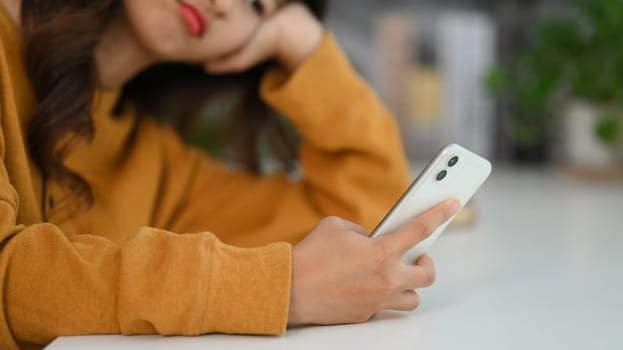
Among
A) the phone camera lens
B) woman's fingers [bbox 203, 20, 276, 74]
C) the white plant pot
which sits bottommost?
the white plant pot

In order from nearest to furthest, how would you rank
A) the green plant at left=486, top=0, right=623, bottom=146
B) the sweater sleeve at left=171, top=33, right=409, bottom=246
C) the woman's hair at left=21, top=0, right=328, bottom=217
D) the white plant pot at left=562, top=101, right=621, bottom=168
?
the woman's hair at left=21, top=0, right=328, bottom=217 → the sweater sleeve at left=171, top=33, right=409, bottom=246 → the green plant at left=486, top=0, right=623, bottom=146 → the white plant pot at left=562, top=101, right=621, bottom=168

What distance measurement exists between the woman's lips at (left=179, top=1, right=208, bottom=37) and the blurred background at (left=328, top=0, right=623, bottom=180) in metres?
0.67

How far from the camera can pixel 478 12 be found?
204 cm

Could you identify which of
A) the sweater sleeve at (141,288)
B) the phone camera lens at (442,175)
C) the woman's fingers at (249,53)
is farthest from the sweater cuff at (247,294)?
the woman's fingers at (249,53)

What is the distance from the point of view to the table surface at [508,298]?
586mm

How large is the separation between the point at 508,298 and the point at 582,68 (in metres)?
0.97

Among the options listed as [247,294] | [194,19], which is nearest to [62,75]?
[194,19]

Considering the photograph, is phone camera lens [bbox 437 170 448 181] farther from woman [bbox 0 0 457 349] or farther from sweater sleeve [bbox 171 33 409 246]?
sweater sleeve [bbox 171 33 409 246]

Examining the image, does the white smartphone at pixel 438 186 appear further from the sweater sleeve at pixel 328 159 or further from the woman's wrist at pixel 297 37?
the woman's wrist at pixel 297 37

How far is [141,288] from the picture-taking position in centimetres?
58

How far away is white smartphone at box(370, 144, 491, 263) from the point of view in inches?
25.1

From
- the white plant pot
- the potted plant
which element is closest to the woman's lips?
the potted plant

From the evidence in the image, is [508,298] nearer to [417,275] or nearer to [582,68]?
[417,275]

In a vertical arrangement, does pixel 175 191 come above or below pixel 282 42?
below
